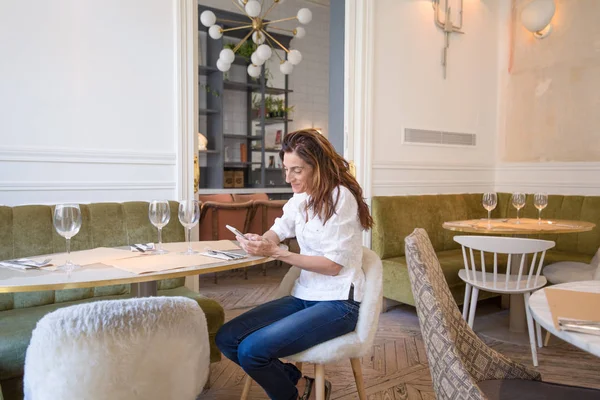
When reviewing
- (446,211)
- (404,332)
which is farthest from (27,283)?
(446,211)

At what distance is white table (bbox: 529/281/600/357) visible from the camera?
1.03 m

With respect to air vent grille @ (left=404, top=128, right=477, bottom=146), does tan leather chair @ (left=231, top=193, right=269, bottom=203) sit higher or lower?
lower

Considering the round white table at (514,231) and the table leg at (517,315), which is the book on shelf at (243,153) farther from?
the table leg at (517,315)

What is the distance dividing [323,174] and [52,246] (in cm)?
Result: 158

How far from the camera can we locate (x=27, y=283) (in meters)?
1.51

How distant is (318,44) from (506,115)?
4316 millimetres

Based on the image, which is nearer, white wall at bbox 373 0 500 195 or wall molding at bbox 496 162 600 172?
white wall at bbox 373 0 500 195

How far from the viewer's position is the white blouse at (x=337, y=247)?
196 centimetres

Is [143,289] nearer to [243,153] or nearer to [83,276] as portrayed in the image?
[83,276]

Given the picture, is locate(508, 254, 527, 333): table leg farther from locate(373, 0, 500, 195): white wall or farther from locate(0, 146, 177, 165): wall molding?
locate(0, 146, 177, 165): wall molding

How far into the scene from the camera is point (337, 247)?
1.95 m

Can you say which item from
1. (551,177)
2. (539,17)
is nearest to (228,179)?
(551,177)

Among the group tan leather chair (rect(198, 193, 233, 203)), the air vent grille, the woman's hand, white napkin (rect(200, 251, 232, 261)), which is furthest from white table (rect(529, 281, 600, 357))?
tan leather chair (rect(198, 193, 233, 203))

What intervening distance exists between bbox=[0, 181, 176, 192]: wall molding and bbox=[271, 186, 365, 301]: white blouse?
1.51 metres
